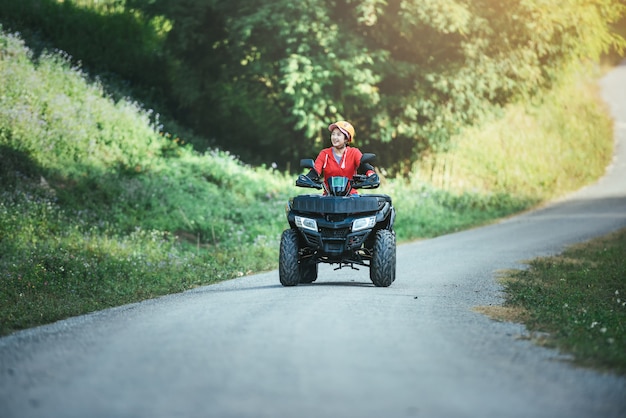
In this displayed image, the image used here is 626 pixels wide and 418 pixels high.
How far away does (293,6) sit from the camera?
25641 mm

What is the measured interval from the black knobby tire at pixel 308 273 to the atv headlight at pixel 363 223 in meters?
1.35

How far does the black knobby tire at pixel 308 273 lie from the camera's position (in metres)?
13.5


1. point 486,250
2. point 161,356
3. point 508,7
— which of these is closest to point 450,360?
point 161,356

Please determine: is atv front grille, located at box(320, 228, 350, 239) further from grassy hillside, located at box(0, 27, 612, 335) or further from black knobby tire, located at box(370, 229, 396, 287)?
grassy hillside, located at box(0, 27, 612, 335)

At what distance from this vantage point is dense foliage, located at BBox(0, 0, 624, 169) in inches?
1045

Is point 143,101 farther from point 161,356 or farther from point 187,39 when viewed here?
point 161,356

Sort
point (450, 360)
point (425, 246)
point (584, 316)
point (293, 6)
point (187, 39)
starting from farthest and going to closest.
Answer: point (187, 39) < point (293, 6) < point (425, 246) < point (584, 316) < point (450, 360)

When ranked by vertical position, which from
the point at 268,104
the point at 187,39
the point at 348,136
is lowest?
the point at 348,136

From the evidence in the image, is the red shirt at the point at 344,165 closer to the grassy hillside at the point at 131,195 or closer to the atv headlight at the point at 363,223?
the atv headlight at the point at 363,223

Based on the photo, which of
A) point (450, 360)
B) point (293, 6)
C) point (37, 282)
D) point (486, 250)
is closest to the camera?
point (450, 360)

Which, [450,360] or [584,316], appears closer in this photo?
[450,360]

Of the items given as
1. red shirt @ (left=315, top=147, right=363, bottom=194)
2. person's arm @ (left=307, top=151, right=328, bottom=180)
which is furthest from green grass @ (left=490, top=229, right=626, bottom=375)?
person's arm @ (left=307, top=151, right=328, bottom=180)

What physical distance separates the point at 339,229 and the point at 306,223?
462mm

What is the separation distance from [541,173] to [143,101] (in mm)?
15324
